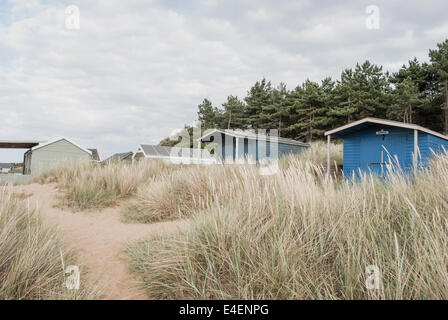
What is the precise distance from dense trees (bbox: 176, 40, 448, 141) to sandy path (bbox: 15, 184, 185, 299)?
88.6ft

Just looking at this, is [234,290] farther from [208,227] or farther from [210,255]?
[208,227]

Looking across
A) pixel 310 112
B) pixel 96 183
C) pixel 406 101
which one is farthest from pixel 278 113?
pixel 96 183

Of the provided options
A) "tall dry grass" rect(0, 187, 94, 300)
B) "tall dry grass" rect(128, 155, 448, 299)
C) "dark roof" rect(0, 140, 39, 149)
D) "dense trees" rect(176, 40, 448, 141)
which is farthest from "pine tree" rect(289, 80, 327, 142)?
"tall dry grass" rect(0, 187, 94, 300)

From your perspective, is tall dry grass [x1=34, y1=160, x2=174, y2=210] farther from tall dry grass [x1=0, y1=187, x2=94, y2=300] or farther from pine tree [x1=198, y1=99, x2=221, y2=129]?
pine tree [x1=198, y1=99, x2=221, y2=129]

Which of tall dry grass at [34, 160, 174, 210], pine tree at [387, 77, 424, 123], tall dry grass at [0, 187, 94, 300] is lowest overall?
tall dry grass at [0, 187, 94, 300]

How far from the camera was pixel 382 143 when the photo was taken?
12711 millimetres

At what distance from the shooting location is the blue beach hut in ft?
38.2

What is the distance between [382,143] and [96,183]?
12.4 metres

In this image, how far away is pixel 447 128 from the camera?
75.6 ft

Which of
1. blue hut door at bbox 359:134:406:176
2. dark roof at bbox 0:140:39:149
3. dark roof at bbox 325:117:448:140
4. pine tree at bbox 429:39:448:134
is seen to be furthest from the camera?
pine tree at bbox 429:39:448:134

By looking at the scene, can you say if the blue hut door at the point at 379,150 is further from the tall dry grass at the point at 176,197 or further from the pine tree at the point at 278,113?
the pine tree at the point at 278,113

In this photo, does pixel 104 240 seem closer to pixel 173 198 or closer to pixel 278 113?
pixel 173 198

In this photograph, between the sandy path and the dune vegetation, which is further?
the sandy path
